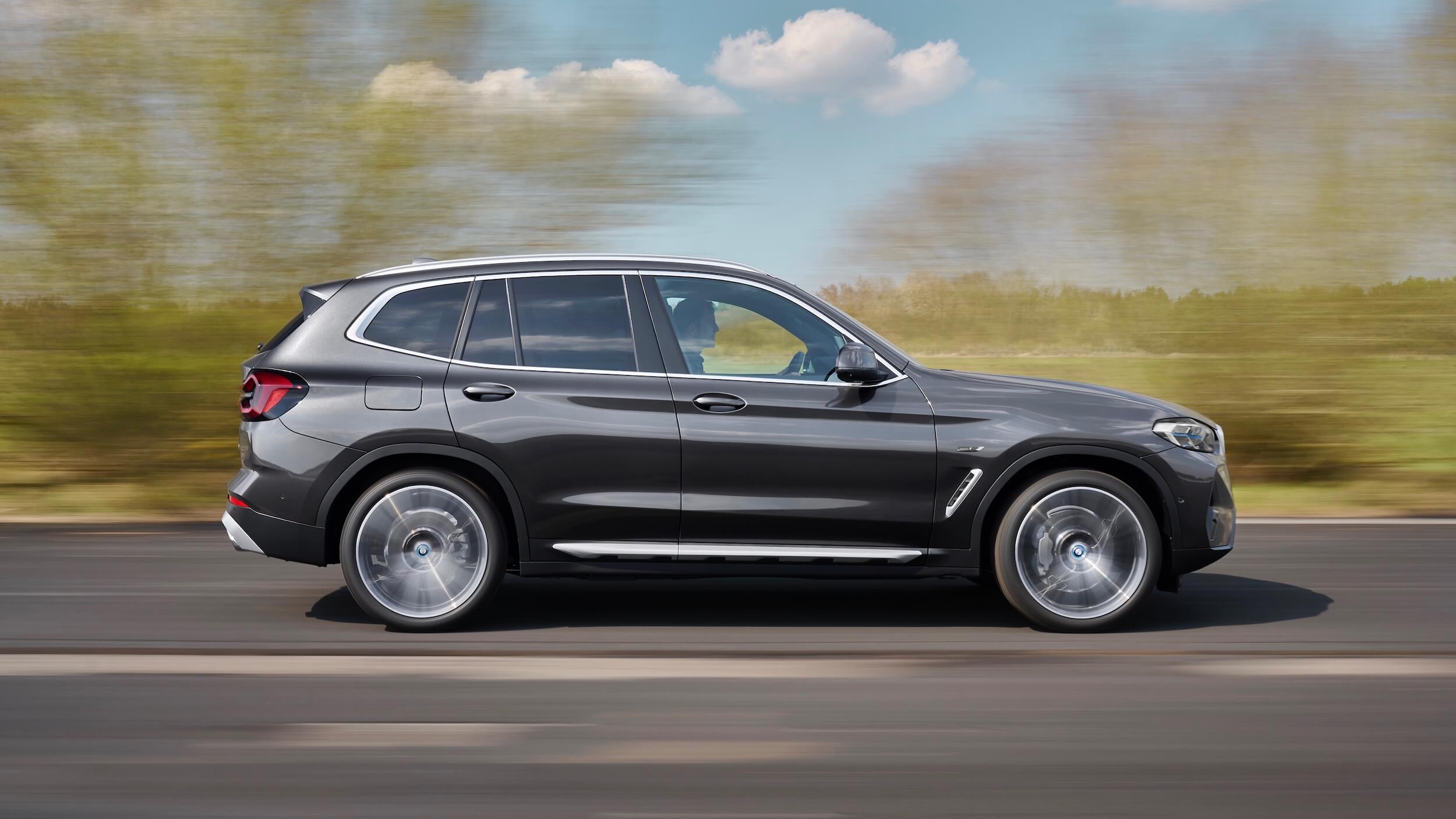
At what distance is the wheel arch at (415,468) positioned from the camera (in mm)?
6266

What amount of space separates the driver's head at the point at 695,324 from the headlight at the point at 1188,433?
2.07 m

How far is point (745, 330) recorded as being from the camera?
6.46m

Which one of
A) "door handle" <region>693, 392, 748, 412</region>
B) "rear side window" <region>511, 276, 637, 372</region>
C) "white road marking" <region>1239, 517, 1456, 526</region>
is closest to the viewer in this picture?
"door handle" <region>693, 392, 748, 412</region>

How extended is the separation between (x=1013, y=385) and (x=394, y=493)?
287 cm

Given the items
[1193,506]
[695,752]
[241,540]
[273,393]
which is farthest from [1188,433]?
[241,540]

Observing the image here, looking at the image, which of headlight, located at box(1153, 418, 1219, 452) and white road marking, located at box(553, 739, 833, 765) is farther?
headlight, located at box(1153, 418, 1219, 452)

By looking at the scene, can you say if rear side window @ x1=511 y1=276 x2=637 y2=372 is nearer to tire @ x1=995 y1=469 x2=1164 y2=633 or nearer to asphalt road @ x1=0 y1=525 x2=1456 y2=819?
asphalt road @ x1=0 y1=525 x2=1456 y2=819

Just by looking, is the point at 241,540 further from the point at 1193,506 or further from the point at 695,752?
the point at 1193,506

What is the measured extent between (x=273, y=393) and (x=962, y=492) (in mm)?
3140

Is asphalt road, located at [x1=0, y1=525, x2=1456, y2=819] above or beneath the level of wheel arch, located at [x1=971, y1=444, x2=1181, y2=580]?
beneath

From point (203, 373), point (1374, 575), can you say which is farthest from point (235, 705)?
point (203, 373)

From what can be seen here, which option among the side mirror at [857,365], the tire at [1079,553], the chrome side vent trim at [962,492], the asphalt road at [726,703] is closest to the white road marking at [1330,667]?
→ the asphalt road at [726,703]

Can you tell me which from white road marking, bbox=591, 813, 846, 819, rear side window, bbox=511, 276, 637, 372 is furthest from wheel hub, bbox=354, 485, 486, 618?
white road marking, bbox=591, 813, 846, 819

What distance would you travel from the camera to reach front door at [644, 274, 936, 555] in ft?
20.4
